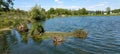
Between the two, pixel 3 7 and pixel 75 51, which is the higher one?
pixel 3 7

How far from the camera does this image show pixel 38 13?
4680 inches

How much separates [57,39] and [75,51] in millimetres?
9042

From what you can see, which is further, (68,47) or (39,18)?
(39,18)

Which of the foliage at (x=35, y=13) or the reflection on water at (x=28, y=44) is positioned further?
the foliage at (x=35, y=13)

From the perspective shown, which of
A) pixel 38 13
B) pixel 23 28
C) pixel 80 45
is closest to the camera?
pixel 80 45

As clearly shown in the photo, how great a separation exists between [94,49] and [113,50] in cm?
303

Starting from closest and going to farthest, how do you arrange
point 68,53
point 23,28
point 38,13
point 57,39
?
point 68,53 < point 57,39 < point 23,28 < point 38,13

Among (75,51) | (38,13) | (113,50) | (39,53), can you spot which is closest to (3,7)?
(39,53)

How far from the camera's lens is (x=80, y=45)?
3569cm

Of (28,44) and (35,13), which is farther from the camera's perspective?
(35,13)

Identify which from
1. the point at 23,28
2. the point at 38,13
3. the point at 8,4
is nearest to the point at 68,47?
the point at 8,4

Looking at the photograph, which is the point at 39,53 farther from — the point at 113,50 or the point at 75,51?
the point at 113,50

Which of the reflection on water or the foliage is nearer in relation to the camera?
the reflection on water

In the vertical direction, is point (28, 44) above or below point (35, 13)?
below
